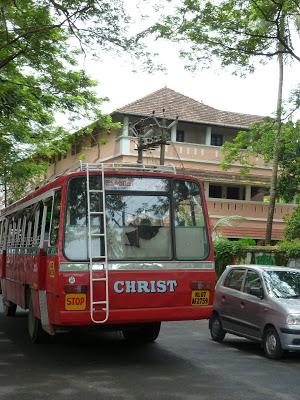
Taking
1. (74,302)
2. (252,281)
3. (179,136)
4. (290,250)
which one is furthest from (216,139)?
(74,302)

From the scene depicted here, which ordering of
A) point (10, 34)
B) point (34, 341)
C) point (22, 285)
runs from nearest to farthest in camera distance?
point (34, 341) < point (22, 285) < point (10, 34)

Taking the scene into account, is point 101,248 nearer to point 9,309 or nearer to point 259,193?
point 9,309

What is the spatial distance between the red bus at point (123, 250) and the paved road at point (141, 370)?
2.18 feet

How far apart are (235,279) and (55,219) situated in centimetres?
435

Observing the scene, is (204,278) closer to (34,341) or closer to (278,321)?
(278,321)

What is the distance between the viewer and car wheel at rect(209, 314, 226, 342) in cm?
1181

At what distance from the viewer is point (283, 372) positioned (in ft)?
28.0

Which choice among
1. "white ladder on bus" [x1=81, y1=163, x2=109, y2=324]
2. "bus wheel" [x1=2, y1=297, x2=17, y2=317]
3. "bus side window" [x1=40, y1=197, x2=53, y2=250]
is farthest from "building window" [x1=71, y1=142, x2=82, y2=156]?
"white ladder on bus" [x1=81, y1=163, x2=109, y2=324]

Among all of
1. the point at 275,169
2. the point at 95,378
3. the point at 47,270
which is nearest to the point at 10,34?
the point at 47,270

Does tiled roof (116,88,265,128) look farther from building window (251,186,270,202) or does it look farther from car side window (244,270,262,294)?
car side window (244,270,262,294)

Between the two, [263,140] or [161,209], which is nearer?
[161,209]

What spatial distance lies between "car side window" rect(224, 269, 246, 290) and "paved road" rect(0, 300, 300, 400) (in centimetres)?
115

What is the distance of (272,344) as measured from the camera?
9859 millimetres

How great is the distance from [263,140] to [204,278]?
589 inches
